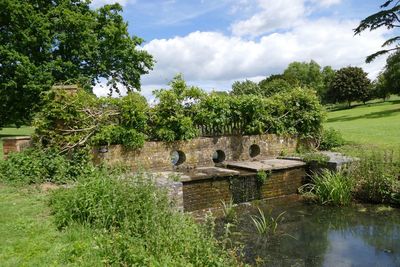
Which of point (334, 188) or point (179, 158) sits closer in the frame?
point (334, 188)

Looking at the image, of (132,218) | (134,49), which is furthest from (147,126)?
(134,49)

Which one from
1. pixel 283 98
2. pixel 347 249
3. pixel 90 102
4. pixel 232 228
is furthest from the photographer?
pixel 283 98

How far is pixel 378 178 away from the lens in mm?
10016

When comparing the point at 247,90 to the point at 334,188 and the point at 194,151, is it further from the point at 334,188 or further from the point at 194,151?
the point at 334,188

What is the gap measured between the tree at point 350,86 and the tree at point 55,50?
33696 millimetres

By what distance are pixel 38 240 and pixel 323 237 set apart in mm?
5494

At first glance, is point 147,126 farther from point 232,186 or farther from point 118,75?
point 118,75

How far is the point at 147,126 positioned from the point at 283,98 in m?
5.34

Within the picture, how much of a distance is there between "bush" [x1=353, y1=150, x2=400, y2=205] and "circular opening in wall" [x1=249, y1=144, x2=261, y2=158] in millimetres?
3289

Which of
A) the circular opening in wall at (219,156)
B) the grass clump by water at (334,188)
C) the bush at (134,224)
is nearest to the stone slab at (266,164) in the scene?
the circular opening in wall at (219,156)

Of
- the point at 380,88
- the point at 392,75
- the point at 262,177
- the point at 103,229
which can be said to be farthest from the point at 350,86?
the point at 103,229

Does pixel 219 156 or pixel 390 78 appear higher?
pixel 390 78

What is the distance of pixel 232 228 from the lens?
8.31 meters

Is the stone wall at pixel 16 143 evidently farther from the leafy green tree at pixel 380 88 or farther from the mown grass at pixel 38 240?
the leafy green tree at pixel 380 88
